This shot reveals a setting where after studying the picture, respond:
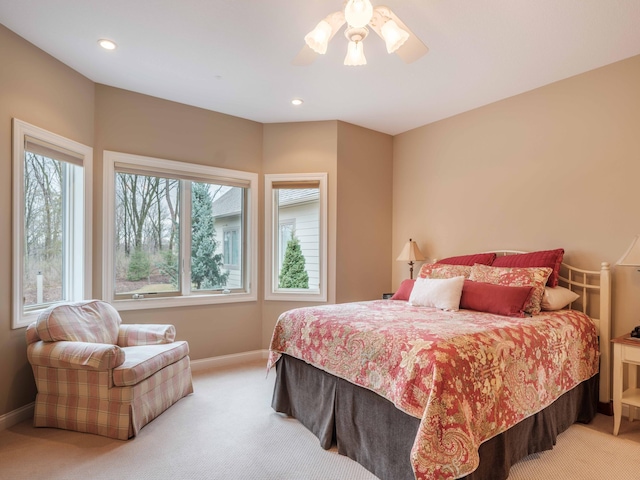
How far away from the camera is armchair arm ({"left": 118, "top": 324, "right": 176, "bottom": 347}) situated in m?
3.05

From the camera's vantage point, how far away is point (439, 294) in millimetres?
2963

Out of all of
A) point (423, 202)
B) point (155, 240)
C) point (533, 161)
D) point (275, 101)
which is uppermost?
point (275, 101)

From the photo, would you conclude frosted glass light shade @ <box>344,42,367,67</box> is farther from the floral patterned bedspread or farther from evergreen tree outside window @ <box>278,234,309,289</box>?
evergreen tree outside window @ <box>278,234,309,289</box>

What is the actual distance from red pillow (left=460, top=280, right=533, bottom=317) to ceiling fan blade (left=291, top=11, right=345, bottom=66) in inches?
80.6

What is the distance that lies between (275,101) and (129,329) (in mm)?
2505

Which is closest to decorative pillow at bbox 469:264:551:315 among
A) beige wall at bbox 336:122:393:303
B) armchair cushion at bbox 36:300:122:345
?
beige wall at bbox 336:122:393:303

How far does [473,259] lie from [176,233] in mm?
3016

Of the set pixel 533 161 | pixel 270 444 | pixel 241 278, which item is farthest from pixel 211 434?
pixel 533 161

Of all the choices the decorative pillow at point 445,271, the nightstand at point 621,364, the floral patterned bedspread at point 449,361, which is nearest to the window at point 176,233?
the floral patterned bedspread at point 449,361

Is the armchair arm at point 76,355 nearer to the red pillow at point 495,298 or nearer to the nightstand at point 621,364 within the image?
the red pillow at point 495,298

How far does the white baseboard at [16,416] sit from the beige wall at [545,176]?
392 centimetres

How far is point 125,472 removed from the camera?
209 cm

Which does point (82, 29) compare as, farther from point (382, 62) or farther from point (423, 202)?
point (423, 202)

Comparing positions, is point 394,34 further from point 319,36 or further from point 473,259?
point 473,259
